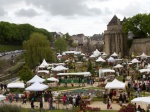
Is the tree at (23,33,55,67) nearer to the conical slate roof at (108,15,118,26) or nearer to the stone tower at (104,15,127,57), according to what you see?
the stone tower at (104,15,127,57)

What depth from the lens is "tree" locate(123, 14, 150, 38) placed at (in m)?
68.2

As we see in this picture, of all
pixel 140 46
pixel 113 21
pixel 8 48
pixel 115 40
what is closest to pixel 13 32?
pixel 8 48

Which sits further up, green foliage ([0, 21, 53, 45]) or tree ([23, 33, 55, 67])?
green foliage ([0, 21, 53, 45])

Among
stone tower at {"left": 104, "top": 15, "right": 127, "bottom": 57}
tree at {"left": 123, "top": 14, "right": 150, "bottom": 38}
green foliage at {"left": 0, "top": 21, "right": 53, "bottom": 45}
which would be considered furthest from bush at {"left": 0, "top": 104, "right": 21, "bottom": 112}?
green foliage at {"left": 0, "top": 21, "right": 53, "bottom": 45}

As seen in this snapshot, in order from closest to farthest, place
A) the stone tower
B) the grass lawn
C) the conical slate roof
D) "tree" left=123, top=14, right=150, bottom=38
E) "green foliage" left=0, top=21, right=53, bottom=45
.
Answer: "tree" left=123, top=14, right=150, bottom=38
the stone tower
the conical slate roof
the grass lawn
"green foliage" left=0, top=21, right=53, bottom=45

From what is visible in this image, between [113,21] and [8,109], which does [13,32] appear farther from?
[8,109]

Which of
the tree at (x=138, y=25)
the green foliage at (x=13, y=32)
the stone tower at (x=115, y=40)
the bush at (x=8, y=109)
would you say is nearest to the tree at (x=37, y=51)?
the stone tower at (x=115, y=40)

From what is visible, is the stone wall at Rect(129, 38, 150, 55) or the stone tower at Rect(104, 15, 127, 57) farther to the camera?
the stone tower at Rect(104, 15, 127, 57)

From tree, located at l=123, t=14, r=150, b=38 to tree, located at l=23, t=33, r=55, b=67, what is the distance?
17.8 meters

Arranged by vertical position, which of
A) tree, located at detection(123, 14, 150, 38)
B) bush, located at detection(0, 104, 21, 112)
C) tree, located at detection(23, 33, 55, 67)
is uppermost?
tree, located at detection(123, 14, 150, 38)

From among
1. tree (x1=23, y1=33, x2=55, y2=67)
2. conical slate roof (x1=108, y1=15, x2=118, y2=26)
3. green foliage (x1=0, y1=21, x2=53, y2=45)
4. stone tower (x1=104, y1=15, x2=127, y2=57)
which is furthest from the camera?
green foliage (x1=0, y1=21, x2=53, y2=45)

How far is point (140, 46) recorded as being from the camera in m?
67.0

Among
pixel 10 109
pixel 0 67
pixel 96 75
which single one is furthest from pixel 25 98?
pixel 0 67

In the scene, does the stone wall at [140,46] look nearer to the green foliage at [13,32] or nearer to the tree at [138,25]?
the tree at [138,25]
